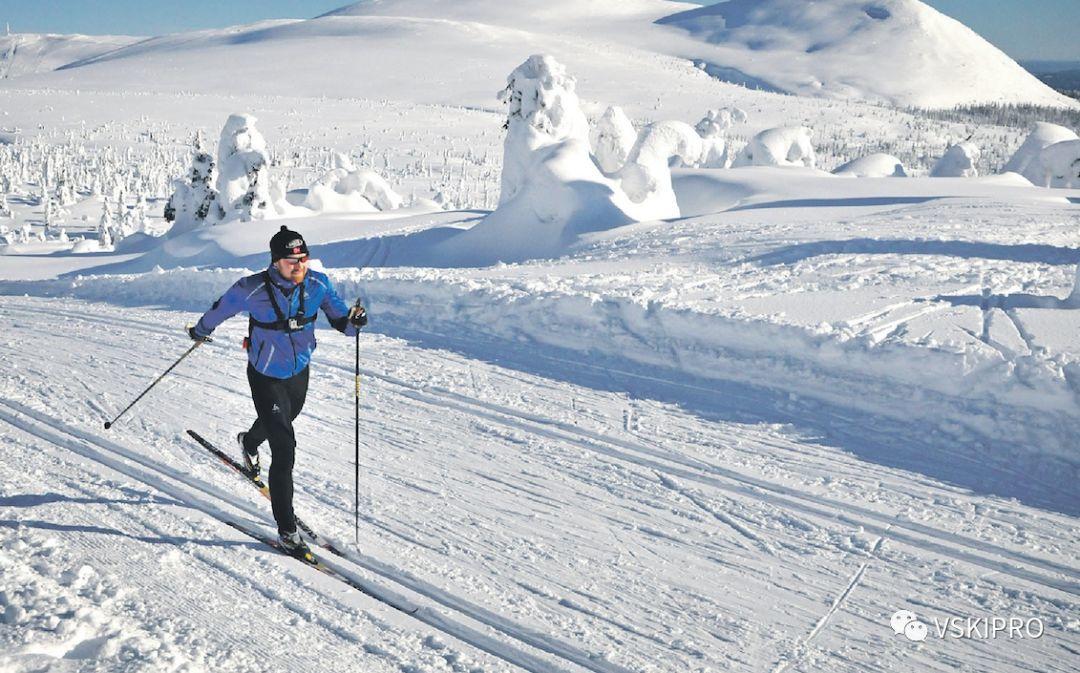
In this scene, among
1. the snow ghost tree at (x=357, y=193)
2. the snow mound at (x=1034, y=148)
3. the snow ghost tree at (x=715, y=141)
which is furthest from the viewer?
the snow ghost tree at (x=715, y=141)

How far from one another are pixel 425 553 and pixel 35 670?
6.77 feet

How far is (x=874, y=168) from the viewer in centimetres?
4303

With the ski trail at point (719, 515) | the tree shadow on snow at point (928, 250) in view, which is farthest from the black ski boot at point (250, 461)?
the tree shadow on snow at point (928, 250)

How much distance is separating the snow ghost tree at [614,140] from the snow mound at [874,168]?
12.3 m

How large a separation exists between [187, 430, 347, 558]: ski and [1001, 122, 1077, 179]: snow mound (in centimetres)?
4030

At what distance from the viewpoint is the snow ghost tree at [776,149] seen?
4941 cm

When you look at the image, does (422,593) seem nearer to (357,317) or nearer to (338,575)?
(338,575)

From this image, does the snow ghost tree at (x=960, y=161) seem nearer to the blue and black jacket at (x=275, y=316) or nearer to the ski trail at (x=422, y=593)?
the blue and black jacket at (x=275, y=316)

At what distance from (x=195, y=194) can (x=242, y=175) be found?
3.78 meters

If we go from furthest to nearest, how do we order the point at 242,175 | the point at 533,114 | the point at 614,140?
the point at 614,140 < the point at 242,175 < the point at 533,114

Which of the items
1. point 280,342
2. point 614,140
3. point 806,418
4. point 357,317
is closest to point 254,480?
point 280,342

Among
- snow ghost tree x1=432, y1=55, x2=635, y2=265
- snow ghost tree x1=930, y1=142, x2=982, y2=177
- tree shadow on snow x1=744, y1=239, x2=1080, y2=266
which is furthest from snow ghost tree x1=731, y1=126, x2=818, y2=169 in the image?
tree shadow on snow x1=744, y1=239, x2=1080, y2=266

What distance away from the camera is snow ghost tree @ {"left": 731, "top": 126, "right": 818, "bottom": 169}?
4941cm

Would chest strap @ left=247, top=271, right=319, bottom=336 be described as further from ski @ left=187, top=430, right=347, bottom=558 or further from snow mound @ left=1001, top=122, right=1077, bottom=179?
snow mound @ left=1001, top=122, right=1077, bottom=179
